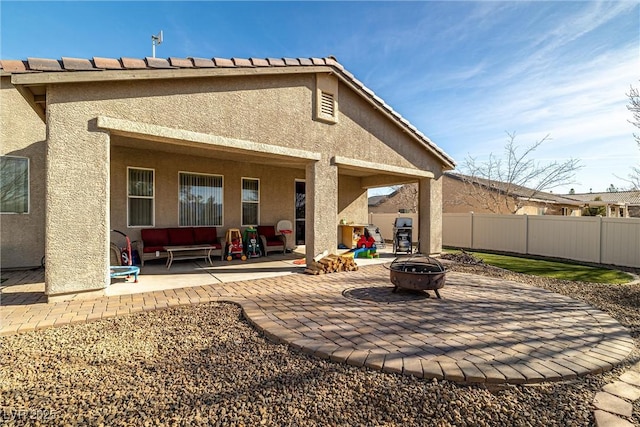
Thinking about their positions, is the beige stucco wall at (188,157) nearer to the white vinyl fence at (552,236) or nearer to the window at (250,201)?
the window at (250,201)

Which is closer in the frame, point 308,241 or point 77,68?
point 77,68

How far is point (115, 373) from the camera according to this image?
10.2 feet

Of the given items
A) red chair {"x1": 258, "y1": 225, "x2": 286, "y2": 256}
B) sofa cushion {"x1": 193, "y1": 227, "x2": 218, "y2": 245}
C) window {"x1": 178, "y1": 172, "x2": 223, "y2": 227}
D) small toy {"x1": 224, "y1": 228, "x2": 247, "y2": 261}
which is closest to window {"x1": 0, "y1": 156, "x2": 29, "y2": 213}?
window {"x1": 178, "y1": 172, "x2": 223, "y2": 227}

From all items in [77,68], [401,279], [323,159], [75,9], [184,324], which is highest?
[75,9]

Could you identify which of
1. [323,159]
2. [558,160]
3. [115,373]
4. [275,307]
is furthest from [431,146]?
[558,160]

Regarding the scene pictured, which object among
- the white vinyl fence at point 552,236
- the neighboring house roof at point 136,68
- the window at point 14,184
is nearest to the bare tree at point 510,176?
the white vinyl fence at point 552,236

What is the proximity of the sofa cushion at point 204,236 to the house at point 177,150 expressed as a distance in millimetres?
488

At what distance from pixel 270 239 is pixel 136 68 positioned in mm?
7019

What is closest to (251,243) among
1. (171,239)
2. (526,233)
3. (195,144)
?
(171,239)

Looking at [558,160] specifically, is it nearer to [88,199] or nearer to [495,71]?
[495,71]

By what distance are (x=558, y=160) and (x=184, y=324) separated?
24022 millimetres

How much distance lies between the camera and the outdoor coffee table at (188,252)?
8469mm

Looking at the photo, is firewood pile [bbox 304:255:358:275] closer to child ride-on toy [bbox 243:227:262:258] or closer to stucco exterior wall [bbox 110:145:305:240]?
child ride-on toy [bbox 243:227:262:258]

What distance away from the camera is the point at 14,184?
794 cm
